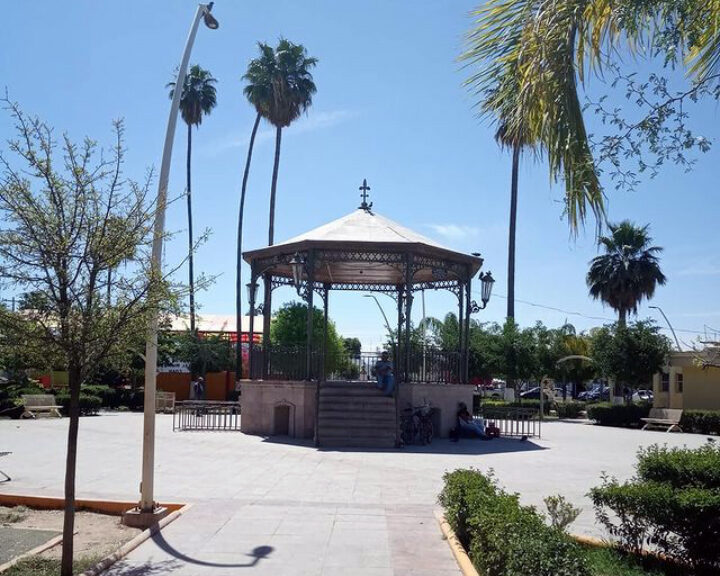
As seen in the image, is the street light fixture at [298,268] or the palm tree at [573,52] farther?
the street light fixture at [298,268]

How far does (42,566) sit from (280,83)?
127ft

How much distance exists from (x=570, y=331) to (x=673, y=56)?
167 ft

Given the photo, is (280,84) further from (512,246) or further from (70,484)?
(70,484)

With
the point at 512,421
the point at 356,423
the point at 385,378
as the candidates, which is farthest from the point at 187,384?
the point at 356,423

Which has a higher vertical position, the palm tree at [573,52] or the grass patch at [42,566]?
the palm tree at [573,52]

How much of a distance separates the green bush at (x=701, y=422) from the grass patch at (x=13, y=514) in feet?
79.0

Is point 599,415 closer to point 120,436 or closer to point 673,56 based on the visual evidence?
point 120,436

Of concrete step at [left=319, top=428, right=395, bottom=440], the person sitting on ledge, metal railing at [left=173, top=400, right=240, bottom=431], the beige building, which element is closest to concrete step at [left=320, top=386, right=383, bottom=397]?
the person sitting on ledge

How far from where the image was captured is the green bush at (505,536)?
491 cm

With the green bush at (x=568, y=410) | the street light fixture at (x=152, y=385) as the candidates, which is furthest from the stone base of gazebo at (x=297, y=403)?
the green bush at (x=568, y=410)

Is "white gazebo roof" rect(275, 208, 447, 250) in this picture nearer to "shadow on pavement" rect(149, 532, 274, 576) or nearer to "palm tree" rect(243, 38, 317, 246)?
"shadow on pavement" rect(149, 532, 274, 576)

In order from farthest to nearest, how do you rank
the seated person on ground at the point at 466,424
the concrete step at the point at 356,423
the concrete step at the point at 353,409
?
the seated person on ground at the point at 466,424
the concrete step at the point at 353,409
the concrete step at the point at 356,423

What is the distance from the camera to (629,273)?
40812 mm

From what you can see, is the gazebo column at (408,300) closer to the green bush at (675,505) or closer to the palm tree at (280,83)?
the green bush at (675,505)
